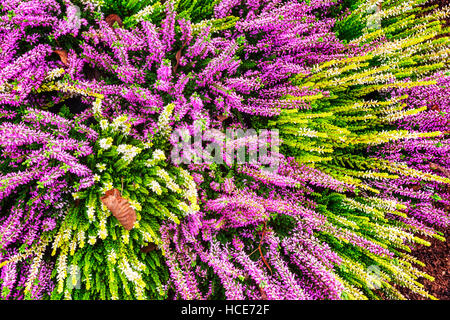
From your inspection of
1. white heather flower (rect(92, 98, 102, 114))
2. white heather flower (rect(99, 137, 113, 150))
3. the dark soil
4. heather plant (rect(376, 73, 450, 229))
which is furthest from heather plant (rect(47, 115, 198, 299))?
the dark soil

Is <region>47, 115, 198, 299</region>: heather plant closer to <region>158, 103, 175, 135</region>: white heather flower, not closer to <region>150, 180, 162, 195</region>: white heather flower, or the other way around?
<region>150, 180, 162, 195</region>: white heather flower

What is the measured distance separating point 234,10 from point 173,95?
2.97ft

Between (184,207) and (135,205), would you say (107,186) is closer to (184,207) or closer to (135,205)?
(135,205)

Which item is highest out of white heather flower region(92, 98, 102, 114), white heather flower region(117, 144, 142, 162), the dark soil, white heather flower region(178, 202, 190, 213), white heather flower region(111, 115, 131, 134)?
white heather flower region(92, 98, 102, 114)

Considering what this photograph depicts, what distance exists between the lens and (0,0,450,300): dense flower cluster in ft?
5.59

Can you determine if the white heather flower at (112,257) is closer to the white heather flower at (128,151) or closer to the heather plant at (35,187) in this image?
the heather plant at (35,187)

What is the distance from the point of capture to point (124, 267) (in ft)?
5.45

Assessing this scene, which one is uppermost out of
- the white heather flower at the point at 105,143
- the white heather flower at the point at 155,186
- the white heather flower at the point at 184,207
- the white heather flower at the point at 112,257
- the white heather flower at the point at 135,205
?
the white heather flower at the point at 105,143

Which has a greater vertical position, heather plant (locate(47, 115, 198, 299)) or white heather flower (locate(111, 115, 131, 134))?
white heather flower (locate(111, 115, 131, 134))

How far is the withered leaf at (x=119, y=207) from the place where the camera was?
1.69m

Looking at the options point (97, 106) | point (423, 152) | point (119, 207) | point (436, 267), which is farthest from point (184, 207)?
point (436, 267)

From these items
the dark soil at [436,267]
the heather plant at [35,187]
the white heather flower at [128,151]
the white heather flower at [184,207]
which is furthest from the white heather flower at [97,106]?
the dark soil at [436,267]

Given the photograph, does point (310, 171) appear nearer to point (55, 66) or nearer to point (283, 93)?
point (283, 93)

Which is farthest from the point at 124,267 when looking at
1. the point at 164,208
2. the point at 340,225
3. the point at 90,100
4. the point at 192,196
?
the point at 340,225
